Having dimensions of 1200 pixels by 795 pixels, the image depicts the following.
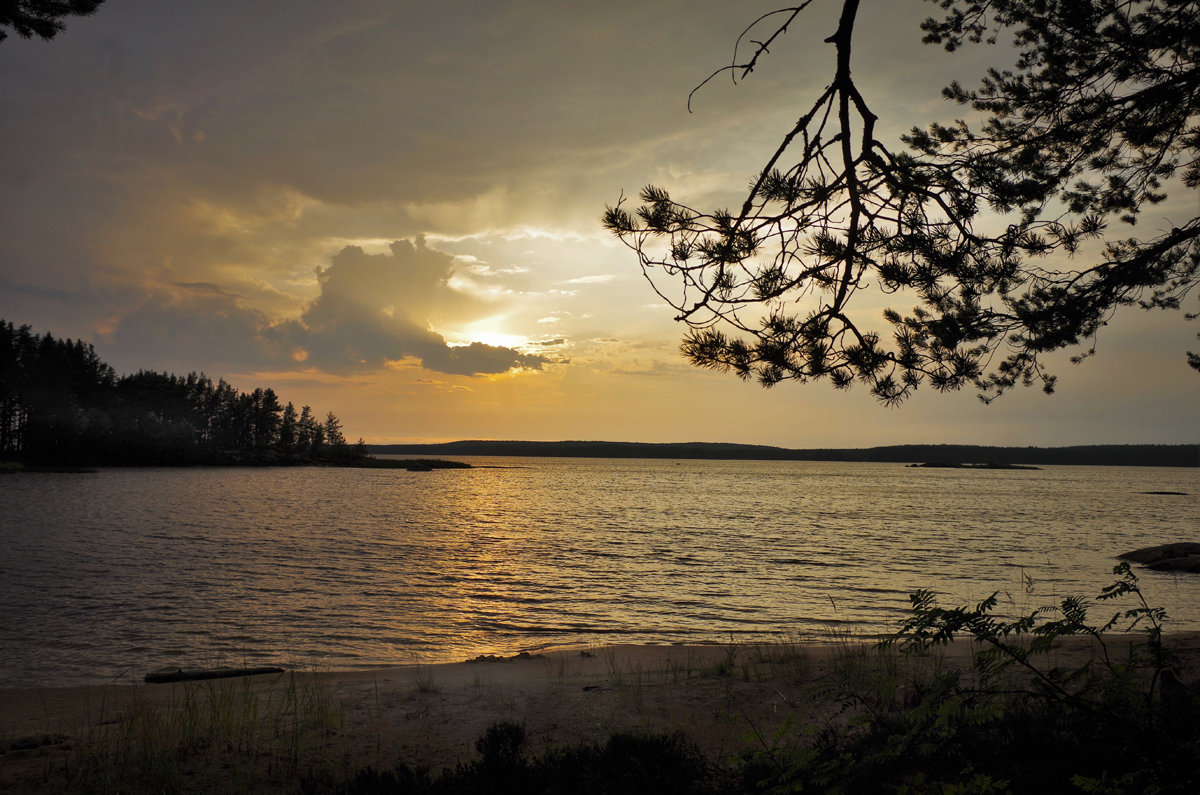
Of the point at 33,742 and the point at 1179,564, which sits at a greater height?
the point at 33,742

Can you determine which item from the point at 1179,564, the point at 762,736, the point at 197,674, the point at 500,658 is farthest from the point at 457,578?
the point at 1179,564

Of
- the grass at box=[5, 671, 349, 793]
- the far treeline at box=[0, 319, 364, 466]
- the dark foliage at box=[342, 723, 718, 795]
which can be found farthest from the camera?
the far treeline at box=[0, 319, 364, 466]

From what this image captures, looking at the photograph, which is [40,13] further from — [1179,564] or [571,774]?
[1179,564]

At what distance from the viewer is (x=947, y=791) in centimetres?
386

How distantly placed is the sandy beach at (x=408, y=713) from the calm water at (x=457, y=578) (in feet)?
9.56

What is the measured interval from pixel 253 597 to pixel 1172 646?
21121 mm

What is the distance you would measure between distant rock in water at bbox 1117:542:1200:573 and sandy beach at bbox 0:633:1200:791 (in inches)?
743

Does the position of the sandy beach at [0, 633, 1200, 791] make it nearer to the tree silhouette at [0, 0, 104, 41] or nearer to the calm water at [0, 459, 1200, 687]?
the calm water at [0, 459, 1200, 687]

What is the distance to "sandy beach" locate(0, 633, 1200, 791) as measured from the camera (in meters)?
6.66

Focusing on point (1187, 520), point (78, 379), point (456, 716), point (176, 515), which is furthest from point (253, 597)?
point (78, 379)

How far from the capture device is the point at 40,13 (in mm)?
7797

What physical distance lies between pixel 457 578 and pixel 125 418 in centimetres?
12438

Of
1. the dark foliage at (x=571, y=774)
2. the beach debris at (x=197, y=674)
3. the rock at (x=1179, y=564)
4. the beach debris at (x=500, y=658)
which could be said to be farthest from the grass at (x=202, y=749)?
the rock at (x=1179, y=564)

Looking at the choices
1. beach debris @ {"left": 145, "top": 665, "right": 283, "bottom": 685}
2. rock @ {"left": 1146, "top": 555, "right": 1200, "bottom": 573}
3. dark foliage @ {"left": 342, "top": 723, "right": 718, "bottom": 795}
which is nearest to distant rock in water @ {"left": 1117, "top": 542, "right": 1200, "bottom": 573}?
rock @ {"left": 1146, "top": 555, "right": 1200, "bottom": 573}
